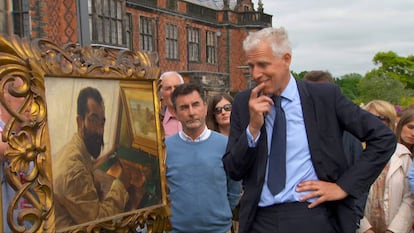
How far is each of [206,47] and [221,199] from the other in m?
34.0

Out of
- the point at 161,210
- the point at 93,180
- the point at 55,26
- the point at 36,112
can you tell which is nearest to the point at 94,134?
the point at 93,180

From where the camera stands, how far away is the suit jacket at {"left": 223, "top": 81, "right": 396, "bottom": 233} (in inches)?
128

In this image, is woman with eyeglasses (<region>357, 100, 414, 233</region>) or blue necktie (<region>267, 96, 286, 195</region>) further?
woman with eyeglasses (<region>357, 100, 414, 233</region>)

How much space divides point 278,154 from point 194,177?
1114 mm

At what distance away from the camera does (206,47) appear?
125ft

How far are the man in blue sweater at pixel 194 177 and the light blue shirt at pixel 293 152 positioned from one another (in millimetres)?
1003

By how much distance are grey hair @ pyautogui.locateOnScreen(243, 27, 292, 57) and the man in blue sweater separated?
111 cm

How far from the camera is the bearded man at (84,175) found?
2926mm

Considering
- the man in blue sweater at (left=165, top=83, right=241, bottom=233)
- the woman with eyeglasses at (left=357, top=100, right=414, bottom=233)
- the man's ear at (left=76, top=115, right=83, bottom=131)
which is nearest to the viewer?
the man's ear at (left=76, top=115, right=83, bottom=131)

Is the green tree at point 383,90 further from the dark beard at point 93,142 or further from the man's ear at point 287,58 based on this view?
the dark beard at point 93,142

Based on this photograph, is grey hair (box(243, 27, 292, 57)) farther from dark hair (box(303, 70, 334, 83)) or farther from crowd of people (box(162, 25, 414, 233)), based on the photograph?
dark hair (box(303, 70, 334, 83))

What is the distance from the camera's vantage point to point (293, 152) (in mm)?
3271

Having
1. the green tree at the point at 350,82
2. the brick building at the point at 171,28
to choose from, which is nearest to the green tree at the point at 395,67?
the green tree at the point at 350,82

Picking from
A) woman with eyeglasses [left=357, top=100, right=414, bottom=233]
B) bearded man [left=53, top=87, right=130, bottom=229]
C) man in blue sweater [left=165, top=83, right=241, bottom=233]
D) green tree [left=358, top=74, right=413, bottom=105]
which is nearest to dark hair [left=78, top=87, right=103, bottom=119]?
bearded man [left=53, top=87, right=130, bottom=229]
